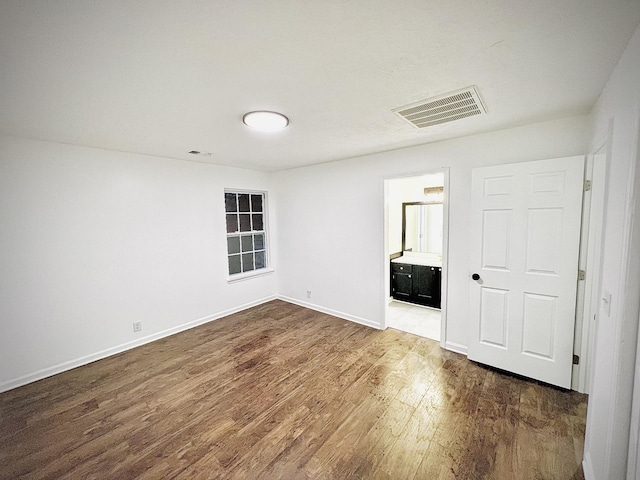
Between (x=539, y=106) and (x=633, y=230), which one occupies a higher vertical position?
(x=539, y=106)

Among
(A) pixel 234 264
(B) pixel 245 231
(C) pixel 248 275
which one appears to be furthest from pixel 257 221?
(C) pixel 248 275

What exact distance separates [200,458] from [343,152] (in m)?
3.29

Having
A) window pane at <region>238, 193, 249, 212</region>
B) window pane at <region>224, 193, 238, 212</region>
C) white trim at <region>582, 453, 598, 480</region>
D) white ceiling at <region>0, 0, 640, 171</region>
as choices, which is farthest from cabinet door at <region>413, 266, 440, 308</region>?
window pane at <region>224, 193, 238, 212</region>

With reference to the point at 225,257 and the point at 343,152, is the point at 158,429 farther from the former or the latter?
the point at 343,152

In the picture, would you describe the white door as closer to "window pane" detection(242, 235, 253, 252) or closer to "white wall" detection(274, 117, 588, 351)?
"white wall" detection(274, 117, 588, 351)

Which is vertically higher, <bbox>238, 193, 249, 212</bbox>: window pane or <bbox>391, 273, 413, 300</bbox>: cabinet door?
<bbox>238, 193, 249, 212</bbox>: window pane

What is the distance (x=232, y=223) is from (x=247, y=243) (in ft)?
1.54

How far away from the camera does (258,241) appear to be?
16.1ft

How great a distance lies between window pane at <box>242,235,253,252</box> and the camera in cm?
465

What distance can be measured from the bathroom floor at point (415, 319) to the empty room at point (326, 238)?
0.07 m

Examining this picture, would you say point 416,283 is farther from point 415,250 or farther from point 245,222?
point 245,222

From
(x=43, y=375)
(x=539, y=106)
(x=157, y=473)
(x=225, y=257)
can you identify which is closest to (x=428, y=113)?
(x=539, y=106)

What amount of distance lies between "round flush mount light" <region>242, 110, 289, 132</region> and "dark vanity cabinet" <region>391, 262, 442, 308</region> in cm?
329

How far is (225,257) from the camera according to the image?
13.9ft
